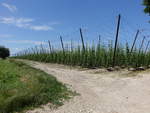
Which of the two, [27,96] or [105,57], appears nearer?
[27,96]

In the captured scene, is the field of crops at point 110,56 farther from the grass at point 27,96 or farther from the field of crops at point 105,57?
the grass at point 27,96

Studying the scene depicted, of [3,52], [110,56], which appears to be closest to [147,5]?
[110,56]

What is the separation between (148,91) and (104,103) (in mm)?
1733

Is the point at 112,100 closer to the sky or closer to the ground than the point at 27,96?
closer to the ground

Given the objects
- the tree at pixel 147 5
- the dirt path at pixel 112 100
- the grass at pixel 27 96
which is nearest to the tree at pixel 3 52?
the tree at pixel 147 5

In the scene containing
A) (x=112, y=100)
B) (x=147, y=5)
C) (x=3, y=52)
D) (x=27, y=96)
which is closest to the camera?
(x=27, y=96)

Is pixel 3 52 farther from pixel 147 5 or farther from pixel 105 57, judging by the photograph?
pixel 147 5

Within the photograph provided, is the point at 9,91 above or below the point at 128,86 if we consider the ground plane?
above

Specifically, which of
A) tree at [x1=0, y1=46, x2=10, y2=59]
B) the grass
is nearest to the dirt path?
the grass

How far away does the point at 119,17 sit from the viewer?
10320mm

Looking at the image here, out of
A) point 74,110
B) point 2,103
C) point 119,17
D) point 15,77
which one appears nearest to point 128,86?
point 74,110

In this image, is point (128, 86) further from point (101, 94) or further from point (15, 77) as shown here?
point (15, 77)

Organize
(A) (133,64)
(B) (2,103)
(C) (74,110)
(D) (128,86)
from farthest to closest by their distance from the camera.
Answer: (A) (133,64) → (D) (128,86) → (C) (74,110) → (B) (2,103)

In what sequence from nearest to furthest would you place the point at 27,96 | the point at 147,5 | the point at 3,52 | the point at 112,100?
the point at 27,96
the point at 112,100
the point at 147,5
the point at 3,52
